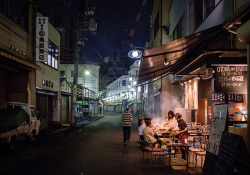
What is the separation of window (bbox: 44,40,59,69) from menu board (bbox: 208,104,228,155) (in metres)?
16.9

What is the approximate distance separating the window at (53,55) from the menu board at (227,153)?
17.6 meters

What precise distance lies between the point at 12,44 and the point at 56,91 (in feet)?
25.9

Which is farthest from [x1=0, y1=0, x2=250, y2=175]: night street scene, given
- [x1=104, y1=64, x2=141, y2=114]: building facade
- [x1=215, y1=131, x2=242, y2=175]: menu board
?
[x1=104, y1=64, x2=141, y2=114]: building facade

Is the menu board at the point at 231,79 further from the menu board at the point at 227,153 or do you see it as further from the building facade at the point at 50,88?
the building facade at the point at 50,88

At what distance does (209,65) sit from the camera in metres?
7.55

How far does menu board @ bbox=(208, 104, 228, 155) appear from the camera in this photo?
17.7ft

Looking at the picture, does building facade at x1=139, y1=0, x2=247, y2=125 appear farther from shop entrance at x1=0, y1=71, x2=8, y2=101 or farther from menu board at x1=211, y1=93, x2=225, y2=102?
shop entrance at x1=0, y1=71, x2=8, y2=101

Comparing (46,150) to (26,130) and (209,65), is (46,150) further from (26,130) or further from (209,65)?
(209,65)

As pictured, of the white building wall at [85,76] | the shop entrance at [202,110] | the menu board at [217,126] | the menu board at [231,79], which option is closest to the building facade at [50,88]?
the shop entrance at [202,110]

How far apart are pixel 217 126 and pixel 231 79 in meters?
2.91

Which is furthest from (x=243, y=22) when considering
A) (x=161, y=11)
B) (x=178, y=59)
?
(x=161, y=11)

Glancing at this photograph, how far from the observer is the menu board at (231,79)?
7726 millimetres

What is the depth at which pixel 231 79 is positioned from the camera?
7.82m

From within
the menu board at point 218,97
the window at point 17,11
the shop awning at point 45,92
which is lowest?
the menu board at point 218,97
